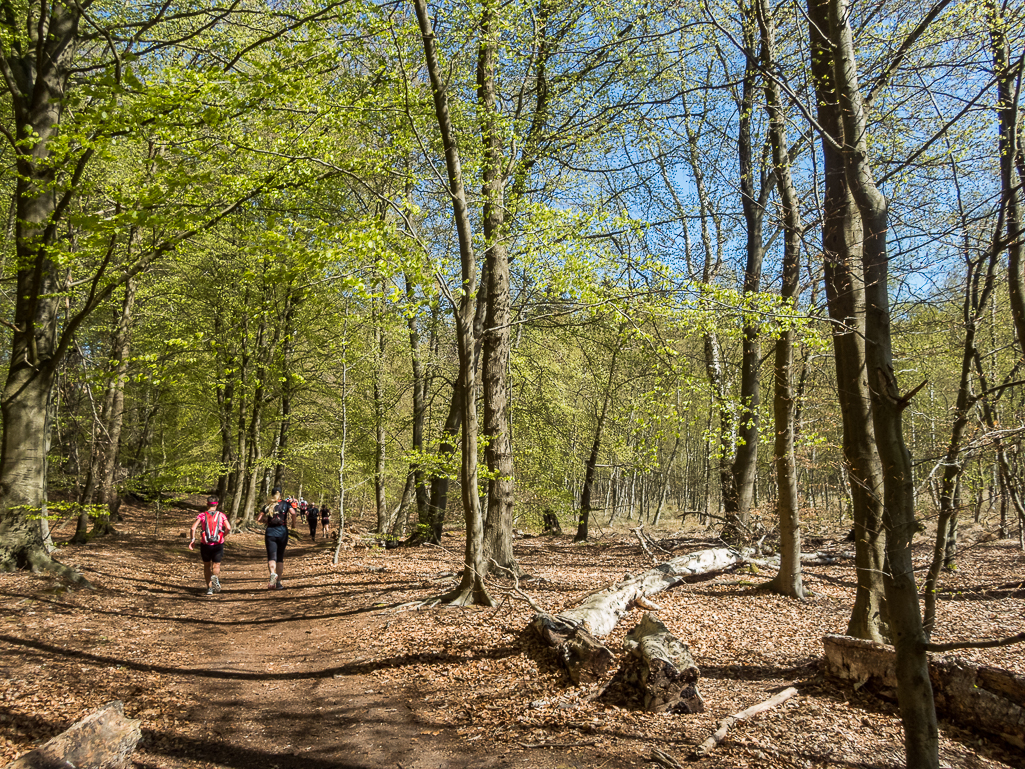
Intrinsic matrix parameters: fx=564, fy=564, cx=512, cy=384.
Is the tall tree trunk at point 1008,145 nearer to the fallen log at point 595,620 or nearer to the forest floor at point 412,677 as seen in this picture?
the forest floor at point 412,677

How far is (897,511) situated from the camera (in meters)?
3.21

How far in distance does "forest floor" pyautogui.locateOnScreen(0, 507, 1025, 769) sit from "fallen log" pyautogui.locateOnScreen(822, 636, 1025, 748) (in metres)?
0.12

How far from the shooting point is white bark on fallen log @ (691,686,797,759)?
407cm

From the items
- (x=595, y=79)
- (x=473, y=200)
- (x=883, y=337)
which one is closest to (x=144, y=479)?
(x=473, y=200)

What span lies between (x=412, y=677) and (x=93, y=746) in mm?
2989

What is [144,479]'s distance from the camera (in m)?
14.3

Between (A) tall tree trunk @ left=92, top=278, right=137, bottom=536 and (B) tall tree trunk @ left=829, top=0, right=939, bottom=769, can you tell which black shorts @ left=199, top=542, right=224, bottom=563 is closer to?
(A) tall tree trunk @ left=92, top=278, right=137, bottom=536

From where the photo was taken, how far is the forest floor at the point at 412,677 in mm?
4230

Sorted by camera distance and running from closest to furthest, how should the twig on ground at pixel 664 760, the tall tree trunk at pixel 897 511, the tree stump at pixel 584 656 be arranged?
the tall tree trunk at pixel 897 511 → the twig on ground at pixel 664 760 → the tree stump at pixel 584 656

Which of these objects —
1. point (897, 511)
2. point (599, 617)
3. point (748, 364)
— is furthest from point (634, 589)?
point (748, 364)

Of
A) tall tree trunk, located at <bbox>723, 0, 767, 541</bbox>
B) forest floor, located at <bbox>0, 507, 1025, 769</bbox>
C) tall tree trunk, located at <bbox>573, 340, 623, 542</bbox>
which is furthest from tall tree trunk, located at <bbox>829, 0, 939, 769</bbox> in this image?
tall tree trunk, located at <bbox>573, 340, 623, 542</bbox>

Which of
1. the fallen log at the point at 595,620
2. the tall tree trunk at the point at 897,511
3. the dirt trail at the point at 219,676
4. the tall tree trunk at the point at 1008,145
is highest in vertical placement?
the tall tree trunk at the point at 1008,145

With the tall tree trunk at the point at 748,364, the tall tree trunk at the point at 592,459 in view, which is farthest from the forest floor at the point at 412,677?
the tall tree trunk at the point at 592,459

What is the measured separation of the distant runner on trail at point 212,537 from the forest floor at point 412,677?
0.54 meters
